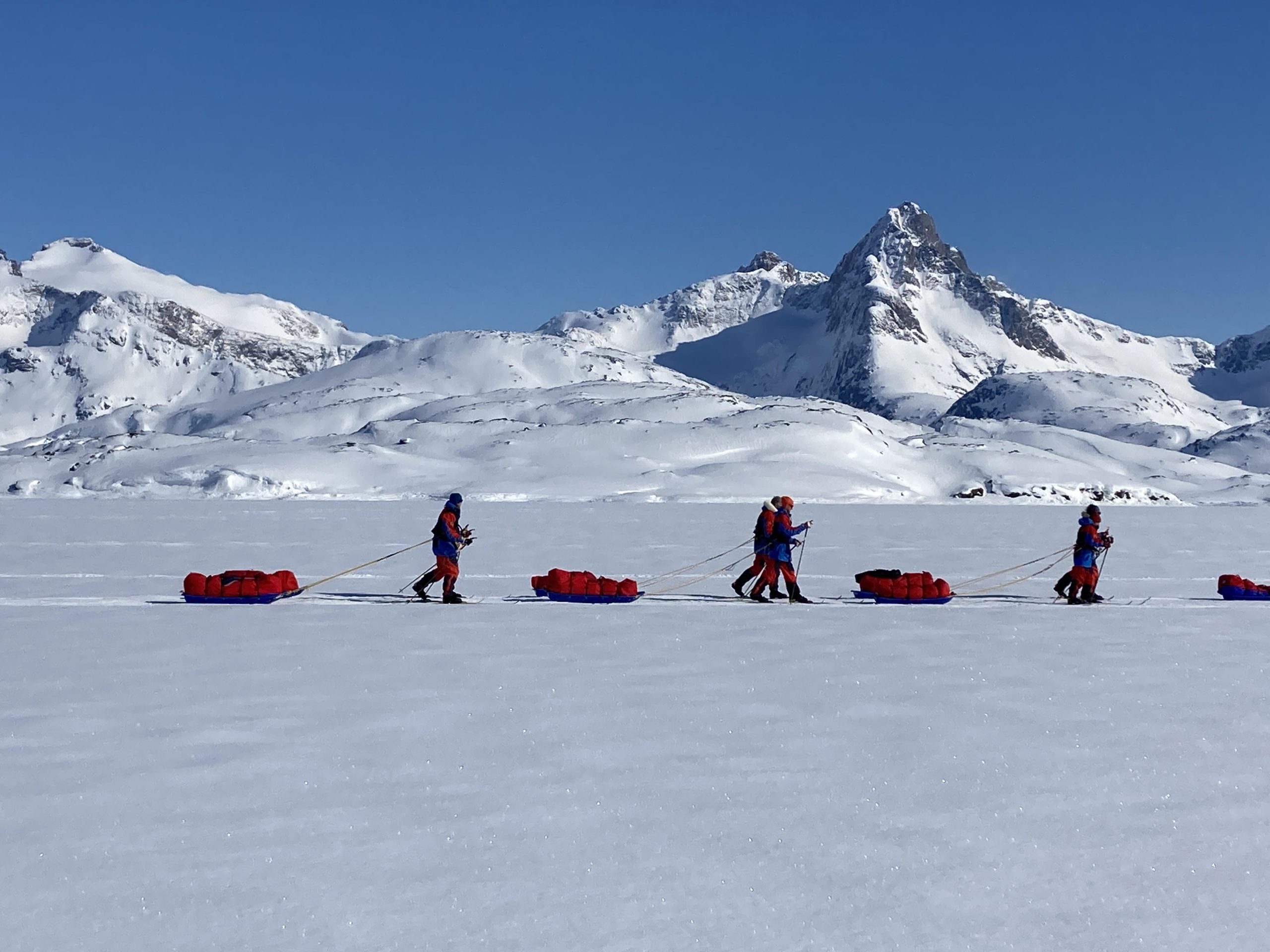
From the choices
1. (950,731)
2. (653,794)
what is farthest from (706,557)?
(653,794)

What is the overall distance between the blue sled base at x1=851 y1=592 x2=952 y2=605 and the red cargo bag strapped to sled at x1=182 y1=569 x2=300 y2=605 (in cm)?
844

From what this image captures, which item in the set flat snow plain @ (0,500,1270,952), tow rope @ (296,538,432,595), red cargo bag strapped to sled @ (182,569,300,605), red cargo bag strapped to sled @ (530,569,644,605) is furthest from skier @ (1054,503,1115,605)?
red cargo bag strapped to sled @ (182,569,300,605)

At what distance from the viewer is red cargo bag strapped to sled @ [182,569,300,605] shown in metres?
14.5

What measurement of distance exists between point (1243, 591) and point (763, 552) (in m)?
7.49

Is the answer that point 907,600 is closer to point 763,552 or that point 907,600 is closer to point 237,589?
point 763,552

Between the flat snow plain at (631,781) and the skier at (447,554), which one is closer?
the flat snow plain at (631,781)

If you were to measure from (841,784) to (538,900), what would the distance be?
7.61 feet

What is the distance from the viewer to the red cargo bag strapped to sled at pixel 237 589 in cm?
1451

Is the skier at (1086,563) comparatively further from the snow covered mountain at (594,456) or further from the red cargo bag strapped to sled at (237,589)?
the snow covered mountain at (594,456)

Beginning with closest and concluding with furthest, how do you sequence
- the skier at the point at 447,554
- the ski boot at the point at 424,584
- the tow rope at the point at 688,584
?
the skier at the point at 447,554 < the ski boot at the point at 424,584 < the tow rope at the point at 688,584

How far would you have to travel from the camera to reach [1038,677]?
958 centimetres

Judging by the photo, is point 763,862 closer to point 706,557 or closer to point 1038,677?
point 1038,677

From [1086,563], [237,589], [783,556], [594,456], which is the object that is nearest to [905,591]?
[783,556]

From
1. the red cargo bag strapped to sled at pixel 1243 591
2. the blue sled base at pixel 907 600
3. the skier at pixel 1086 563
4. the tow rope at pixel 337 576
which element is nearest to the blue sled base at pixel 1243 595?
the red cargo bag strapped to sled at pixel 1243 591
